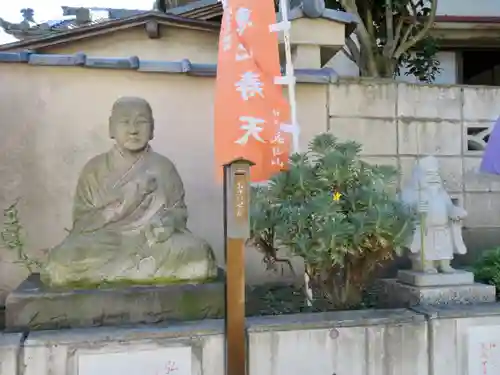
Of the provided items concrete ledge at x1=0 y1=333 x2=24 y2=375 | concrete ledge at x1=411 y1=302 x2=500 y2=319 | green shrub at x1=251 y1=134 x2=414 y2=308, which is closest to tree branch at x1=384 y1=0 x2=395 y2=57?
green shrub at x1=251 y1=134 x2=414 y2=308

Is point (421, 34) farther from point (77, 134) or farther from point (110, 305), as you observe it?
point (110, 305)

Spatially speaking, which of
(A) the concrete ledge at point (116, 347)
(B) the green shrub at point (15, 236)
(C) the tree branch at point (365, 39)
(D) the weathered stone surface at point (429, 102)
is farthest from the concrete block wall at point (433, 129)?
(B) the green shrub at point (15, 236)

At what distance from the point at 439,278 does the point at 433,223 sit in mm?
493

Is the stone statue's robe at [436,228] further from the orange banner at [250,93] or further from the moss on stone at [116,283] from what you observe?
the moss on stone at [116,283]

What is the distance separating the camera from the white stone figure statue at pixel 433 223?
4.84 m

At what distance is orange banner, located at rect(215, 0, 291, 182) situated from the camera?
206 inches

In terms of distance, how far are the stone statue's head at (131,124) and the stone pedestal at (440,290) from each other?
2.65 metres

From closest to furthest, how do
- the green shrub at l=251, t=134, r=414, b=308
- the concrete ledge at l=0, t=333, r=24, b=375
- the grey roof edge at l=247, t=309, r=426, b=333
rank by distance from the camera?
the concrete ledge at l=0, t=333, r=24, b=375
the grey roof edge at l=247, t=309, r=426, b=333
the green shrub at l=251, t=134, r=414, b=308

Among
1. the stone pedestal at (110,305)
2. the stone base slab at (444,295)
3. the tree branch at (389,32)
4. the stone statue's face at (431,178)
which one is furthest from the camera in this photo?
the tree branch at (389,32)

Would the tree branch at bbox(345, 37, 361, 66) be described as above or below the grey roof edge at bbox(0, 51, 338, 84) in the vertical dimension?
above

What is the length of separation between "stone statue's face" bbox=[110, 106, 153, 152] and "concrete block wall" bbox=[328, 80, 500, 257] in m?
2.80

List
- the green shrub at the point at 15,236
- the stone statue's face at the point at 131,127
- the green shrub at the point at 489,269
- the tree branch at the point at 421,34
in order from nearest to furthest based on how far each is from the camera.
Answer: the stone statue's face at the point at 131,127 → the green shrub at the point at 489,269 → the green shrub at the point at 15,236 → the tree branch at the point at 421,34

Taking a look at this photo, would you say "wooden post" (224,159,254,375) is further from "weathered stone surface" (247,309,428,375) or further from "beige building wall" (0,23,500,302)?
"beige building wall" (0,23,500,302)

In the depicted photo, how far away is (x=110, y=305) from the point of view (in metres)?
3.97
